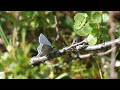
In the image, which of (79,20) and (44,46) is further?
(79,20)

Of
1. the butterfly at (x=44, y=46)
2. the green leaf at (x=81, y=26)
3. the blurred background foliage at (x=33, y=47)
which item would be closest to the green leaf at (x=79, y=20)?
the green leaf at (x=81, y=26)

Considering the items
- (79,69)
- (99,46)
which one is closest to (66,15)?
(79,69)

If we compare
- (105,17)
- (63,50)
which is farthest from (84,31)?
(105,17)

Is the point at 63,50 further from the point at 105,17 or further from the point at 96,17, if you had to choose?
the point at 105,17

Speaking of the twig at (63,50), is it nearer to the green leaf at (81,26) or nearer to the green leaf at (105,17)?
the green leaf at (81,26)

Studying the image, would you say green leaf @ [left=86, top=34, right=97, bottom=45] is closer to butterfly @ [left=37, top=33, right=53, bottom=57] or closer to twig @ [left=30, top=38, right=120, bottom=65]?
twig @ [left=30, top=38, right=120, bottom=65]
